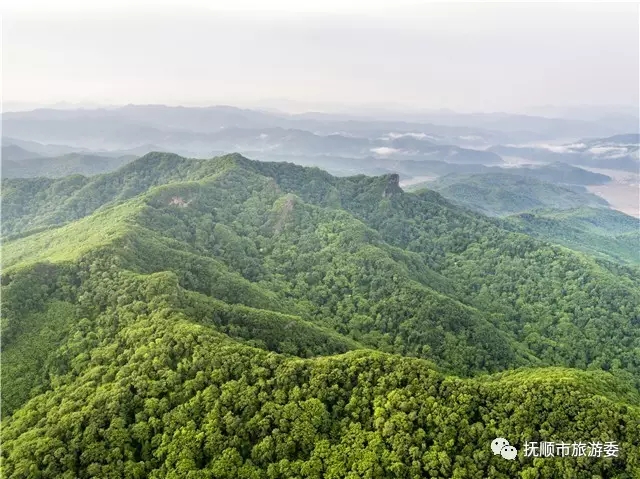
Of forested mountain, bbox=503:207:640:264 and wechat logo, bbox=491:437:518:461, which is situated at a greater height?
wechat logo, bbox=491:437:518:461

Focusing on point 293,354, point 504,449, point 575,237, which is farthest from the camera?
point 575,237

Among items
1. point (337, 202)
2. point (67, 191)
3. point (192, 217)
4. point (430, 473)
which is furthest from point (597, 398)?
point (67, 191)

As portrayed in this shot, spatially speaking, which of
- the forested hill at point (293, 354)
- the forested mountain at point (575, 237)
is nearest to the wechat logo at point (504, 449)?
the forested hill at point (293, 354)

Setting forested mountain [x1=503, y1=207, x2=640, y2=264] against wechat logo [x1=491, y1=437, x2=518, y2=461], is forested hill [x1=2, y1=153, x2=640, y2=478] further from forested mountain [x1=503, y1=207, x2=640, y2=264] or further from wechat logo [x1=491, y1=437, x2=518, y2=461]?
forested mountain [x1=503, y1=207, x2=640, y2=264]

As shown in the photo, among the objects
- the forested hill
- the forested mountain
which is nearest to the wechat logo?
the forested hill

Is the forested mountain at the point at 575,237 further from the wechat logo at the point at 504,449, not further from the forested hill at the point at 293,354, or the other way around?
the wechat logo at the point at 504,449

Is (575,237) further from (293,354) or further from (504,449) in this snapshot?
(504,449)

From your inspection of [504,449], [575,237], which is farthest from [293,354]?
[575,237]
